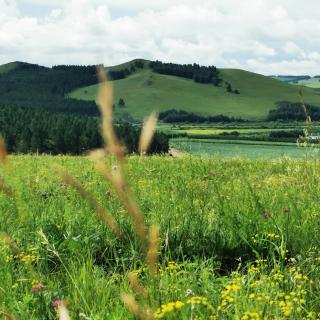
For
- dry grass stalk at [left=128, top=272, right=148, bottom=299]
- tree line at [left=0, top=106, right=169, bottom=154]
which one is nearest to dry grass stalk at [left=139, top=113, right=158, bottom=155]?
dry grass stalk at [left=128, top=272, right=148, bottom=299]

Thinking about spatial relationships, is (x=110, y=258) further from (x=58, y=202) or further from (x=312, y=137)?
(x=312, y=137)

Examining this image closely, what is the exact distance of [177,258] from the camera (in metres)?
4.93

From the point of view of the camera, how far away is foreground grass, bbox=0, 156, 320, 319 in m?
3.37

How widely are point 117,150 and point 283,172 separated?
11.4 metres

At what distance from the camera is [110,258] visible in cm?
520

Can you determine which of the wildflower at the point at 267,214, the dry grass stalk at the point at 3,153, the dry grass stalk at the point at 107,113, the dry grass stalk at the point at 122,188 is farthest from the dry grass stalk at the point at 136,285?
the wildflower at the point at 267,214

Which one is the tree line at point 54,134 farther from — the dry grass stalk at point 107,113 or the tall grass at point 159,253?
the dry grass stalk at point 107,113

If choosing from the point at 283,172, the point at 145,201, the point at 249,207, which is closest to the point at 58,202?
the point at 145,201

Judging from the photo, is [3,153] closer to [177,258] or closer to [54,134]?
[177,258]

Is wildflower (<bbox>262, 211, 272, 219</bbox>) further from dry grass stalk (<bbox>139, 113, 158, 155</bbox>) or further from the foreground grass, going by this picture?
dry grass stalk (<bbox>139, 113, 158, 155</bbox>)

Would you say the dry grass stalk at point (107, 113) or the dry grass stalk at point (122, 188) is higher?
the dry grass stalk at point (107, 113)

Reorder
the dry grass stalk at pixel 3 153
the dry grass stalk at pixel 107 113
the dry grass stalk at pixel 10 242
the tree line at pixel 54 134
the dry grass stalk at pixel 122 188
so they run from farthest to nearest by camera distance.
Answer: the tree line at pixel 54 134
the dry grass stalk at pixel 10 242
the dry grass stalk at pixel 3 153
the dry grass stalk at pixel 122 188
the dry grass stalk at pixel 107 113

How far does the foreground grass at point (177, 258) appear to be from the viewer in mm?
3367

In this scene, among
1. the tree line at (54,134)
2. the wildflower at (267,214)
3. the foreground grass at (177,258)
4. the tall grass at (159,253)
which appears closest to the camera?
the tall grass at (159,253)
